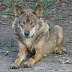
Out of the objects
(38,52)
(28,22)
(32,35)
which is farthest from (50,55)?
(28,22)

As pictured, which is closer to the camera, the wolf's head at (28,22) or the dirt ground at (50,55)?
the dirt ground at (50,55)

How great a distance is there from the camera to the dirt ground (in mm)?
6141

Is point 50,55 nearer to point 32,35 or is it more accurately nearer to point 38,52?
point 38,52

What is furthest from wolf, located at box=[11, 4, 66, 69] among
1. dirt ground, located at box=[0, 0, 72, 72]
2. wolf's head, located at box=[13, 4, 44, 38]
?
dirt ground, located at box=[0, 0, 72, 72]

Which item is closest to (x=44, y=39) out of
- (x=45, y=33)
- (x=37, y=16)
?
(x=45, y=33)

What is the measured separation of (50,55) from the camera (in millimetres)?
7414

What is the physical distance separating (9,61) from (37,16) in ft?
4.68

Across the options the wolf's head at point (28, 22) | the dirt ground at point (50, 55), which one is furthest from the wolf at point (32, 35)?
the dirt ground at point (50, 55)

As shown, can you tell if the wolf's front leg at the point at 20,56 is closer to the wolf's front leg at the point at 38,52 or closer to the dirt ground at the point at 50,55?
the dirt ground at the point at 50,55

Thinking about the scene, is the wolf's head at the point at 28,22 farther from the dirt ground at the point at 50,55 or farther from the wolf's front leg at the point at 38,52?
the dirt ground at the point at 50,55

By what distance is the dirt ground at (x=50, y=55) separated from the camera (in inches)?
242

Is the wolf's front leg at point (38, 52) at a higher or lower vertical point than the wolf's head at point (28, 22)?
lower

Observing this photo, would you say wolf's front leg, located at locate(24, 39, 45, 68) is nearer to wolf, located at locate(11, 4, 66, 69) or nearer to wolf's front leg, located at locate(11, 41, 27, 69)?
wolf, located at locate(11, 4, 66, 69)

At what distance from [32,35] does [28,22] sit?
A: 47cm
